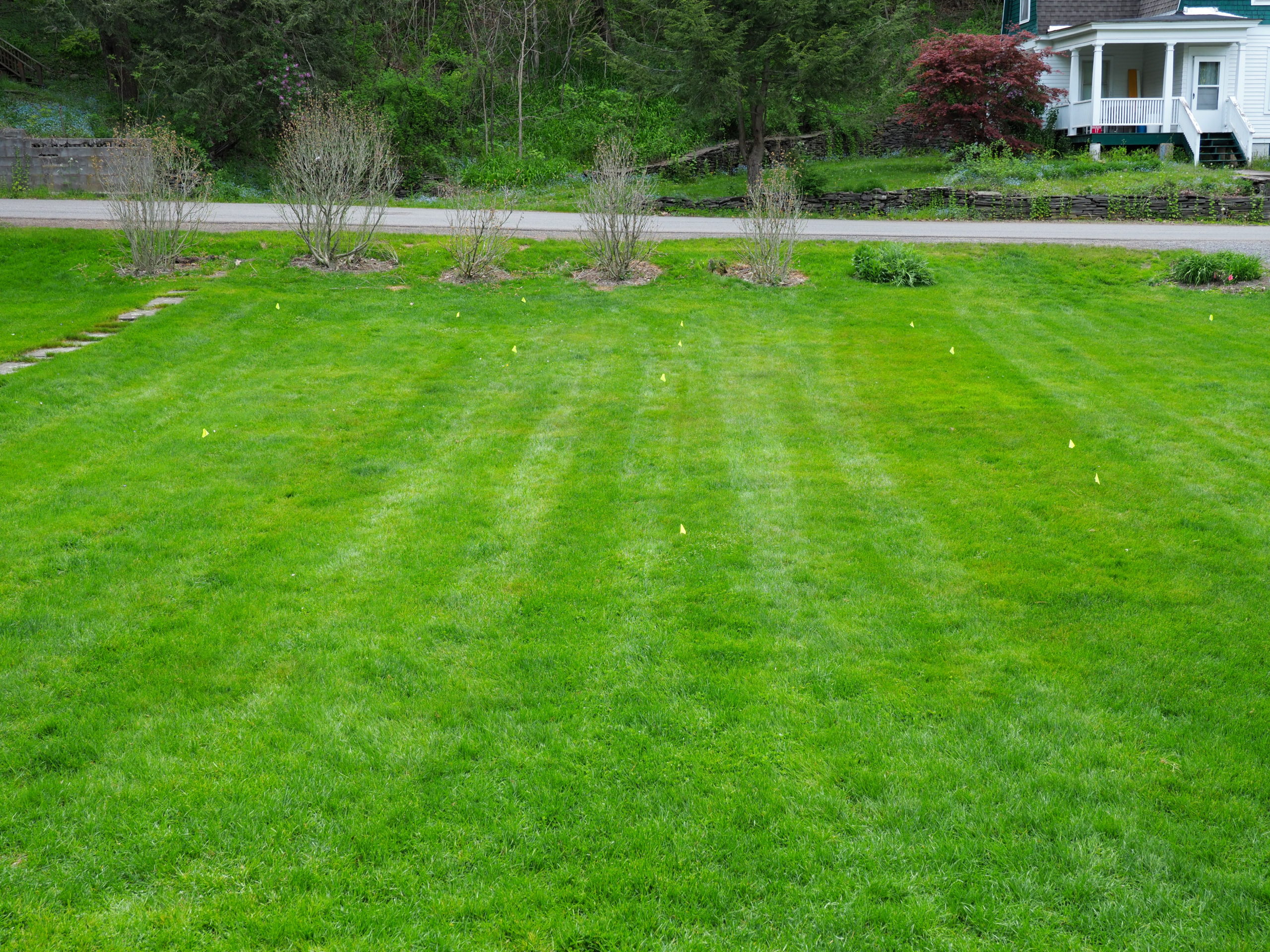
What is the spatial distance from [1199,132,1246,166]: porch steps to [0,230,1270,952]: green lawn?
19.3 m

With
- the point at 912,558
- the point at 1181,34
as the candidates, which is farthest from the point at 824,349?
the point at 1181,34

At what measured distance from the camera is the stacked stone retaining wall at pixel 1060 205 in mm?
18031

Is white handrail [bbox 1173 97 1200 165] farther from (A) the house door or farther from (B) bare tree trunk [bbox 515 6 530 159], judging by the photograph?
(B) bare tree trunk [bbox 515 6 530 159]

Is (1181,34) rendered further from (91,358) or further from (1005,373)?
(91,358)

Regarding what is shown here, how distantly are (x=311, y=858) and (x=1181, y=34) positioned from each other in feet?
98.5

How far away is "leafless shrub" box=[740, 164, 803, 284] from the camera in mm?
13398

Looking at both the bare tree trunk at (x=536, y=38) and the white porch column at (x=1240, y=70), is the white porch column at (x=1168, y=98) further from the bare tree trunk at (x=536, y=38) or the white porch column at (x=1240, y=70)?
the bare tree trunk at (x=536, y=38)

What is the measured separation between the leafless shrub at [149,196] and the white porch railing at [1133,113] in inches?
892

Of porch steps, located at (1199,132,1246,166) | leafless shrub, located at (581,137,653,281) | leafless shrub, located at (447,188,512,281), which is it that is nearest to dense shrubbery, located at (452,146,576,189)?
leafless shrub, located at (447,188,512,281)

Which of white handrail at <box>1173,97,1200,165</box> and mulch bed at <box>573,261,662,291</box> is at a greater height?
white handrail at <box>1173,97,1200,165</box>

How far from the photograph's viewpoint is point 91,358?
9.41 metres

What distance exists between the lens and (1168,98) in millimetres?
25516

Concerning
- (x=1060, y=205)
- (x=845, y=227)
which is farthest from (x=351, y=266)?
(x=1060, y=205)

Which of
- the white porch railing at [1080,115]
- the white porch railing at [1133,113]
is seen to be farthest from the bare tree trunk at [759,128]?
the white porch railing at [1133,113]
